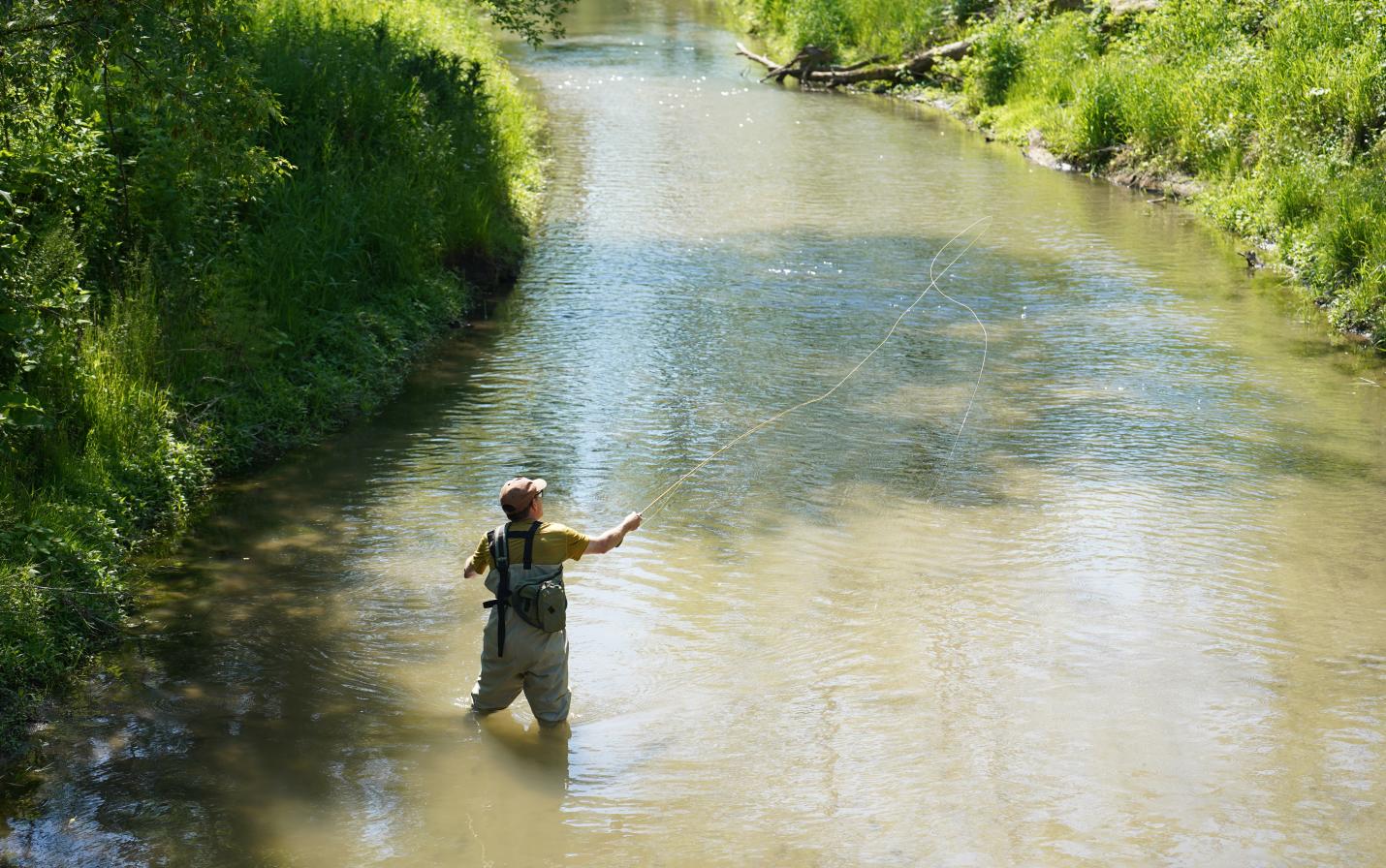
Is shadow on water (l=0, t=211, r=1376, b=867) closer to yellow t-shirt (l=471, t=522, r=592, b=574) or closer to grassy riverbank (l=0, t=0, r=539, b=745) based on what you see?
grassy riverbank (l=0, t=0, r=539, b=745)

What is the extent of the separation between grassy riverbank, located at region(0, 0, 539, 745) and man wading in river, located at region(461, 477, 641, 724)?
6.98 ft

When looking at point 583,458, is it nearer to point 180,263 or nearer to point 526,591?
point 180,263

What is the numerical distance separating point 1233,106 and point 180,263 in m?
14.1

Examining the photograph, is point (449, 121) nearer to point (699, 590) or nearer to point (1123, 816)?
point (699, 590)

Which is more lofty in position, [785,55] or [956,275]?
[785,55]

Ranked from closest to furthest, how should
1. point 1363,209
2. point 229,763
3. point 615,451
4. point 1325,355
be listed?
point 229,763
point 615,451
point 1325,355
point 1363,209

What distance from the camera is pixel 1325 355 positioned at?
41.1 ft

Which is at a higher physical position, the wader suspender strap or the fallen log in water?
the fallen log in water

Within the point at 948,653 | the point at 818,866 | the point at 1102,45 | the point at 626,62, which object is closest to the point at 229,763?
the point at 818,866

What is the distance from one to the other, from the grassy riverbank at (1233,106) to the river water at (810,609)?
1241 mm

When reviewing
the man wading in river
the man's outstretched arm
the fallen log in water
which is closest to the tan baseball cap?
the man wading in river

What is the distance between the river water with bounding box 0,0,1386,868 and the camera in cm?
572

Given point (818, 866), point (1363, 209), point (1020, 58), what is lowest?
point (818, 866)

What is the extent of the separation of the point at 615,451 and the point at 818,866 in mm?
5041
